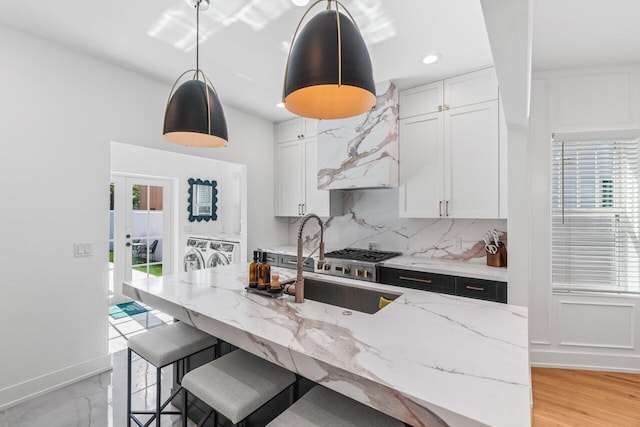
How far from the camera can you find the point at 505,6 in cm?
90

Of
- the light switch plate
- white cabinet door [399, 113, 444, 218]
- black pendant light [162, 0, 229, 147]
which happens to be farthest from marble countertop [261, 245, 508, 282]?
the light switch plate

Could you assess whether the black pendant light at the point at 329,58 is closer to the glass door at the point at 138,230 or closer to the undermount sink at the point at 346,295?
the undermount sink at the point at 346,295

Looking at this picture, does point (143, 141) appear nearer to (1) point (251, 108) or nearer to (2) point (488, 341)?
(1) point (251, 108)

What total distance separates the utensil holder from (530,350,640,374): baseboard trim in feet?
2.95

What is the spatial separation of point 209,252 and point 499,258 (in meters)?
3.88

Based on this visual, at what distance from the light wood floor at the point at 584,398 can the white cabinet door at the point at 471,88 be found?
7.84 ft

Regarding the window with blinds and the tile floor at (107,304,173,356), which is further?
the tile floor at (107,304,173,356)

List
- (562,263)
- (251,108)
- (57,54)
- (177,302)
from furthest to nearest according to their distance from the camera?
(251,108) < (562,263) < (57,54) < (177,302)

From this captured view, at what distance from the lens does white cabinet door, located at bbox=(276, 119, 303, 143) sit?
3.91 m

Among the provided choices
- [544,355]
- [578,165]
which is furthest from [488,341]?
[578,165]

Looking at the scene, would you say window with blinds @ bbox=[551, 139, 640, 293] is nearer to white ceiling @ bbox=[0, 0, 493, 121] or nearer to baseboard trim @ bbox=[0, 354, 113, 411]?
white ceiling @ bbox=[0, 0, 493, 121]

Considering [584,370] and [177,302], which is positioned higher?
[177,302]

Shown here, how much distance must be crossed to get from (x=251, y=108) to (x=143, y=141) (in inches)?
50.8

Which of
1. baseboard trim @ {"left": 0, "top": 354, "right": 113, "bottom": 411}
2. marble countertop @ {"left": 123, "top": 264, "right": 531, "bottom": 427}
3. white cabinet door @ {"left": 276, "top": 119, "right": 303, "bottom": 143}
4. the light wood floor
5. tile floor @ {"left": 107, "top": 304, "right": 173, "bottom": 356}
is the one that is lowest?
the light wood floor
